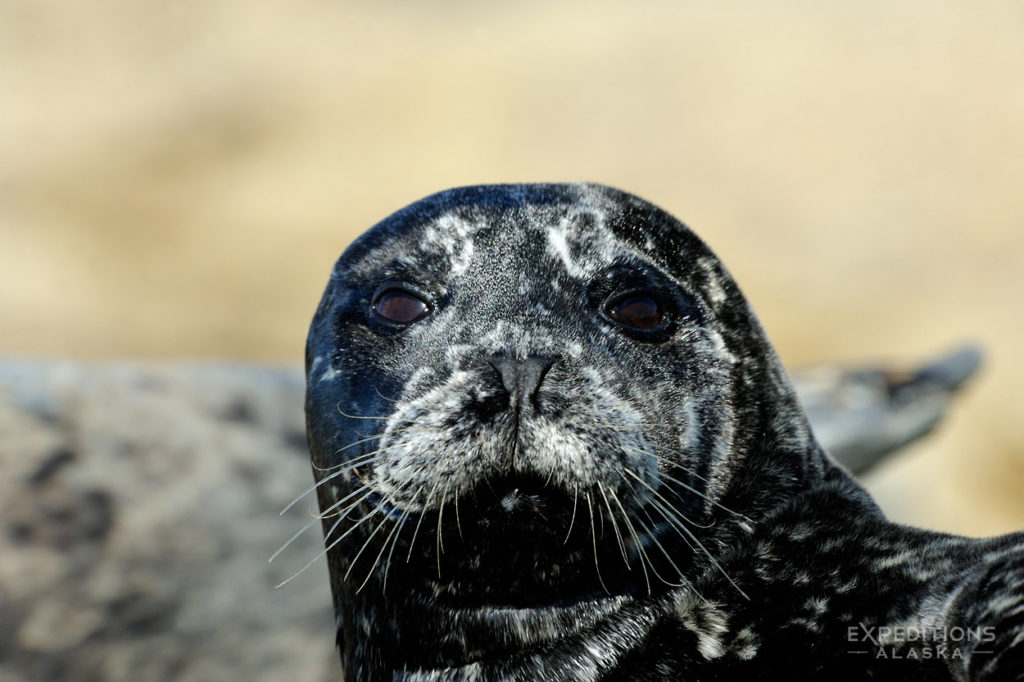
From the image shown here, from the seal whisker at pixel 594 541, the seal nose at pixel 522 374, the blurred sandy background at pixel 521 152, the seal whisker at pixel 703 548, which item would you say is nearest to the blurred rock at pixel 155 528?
the seal whisker at pixel 594 541

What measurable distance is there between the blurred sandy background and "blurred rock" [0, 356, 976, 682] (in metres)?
6.23

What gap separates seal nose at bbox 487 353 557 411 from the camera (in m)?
2.72

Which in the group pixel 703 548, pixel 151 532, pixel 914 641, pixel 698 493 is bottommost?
pixel 914 641

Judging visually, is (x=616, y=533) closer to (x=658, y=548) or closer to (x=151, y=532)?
(x=658, y=548)

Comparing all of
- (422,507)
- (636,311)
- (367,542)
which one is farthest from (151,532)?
(636,311)

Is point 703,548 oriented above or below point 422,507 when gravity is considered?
below

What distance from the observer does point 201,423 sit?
17.8 feet

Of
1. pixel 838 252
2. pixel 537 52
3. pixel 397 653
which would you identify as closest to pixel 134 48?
pixel 537 52

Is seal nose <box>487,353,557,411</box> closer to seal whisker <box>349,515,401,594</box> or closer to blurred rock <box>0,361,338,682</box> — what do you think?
seal whisker <box>349,515,401,594</box>

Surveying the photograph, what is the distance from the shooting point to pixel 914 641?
2.61 meters

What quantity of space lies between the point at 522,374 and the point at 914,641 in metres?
1.05

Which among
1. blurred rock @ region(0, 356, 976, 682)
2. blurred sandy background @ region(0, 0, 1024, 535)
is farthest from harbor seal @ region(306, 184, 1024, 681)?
blurred sandy background @ region(0, 0, 1024, 535)

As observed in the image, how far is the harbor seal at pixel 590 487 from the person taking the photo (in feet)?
8.89

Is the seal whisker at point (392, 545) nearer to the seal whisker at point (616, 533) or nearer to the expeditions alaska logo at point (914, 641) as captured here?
the seal whisker at point (616, 533)
